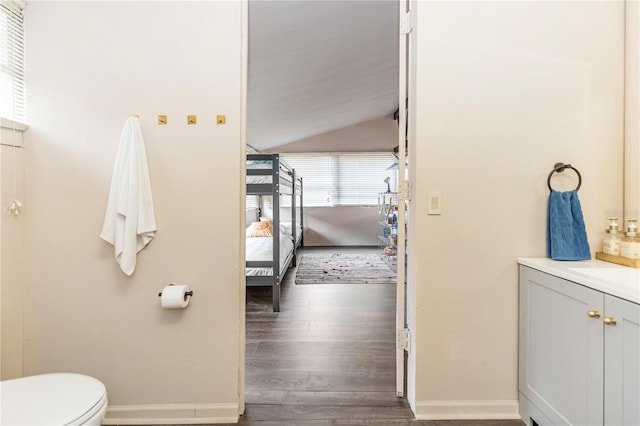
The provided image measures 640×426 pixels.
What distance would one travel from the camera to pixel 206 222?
1632mm

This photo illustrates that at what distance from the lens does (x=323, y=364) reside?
85.8 inches

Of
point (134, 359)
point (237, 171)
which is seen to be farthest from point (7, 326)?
point (237, 171)

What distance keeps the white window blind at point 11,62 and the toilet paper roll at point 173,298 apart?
1.09 m

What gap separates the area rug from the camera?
4.41m

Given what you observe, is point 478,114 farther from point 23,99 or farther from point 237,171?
point 23,99

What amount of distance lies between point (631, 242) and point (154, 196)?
2.21 meters

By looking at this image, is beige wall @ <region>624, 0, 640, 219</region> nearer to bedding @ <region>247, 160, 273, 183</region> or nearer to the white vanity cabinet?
the white vanity cabinet

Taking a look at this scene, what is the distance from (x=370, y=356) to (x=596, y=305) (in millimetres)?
1431

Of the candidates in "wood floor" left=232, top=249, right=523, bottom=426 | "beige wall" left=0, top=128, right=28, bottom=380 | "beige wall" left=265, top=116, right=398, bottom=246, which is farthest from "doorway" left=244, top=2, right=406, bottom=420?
"beige wall" left=265, top=116, right=398, bottom=246

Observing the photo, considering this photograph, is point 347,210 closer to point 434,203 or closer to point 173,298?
point 434,203

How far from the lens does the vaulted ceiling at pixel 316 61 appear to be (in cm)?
240

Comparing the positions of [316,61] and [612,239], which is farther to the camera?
[316,61]

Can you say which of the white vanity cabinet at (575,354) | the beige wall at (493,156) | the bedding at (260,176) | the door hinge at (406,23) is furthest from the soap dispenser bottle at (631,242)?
the bedding at (260,176)

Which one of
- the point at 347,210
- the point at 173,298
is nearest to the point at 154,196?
the point at 173,298
